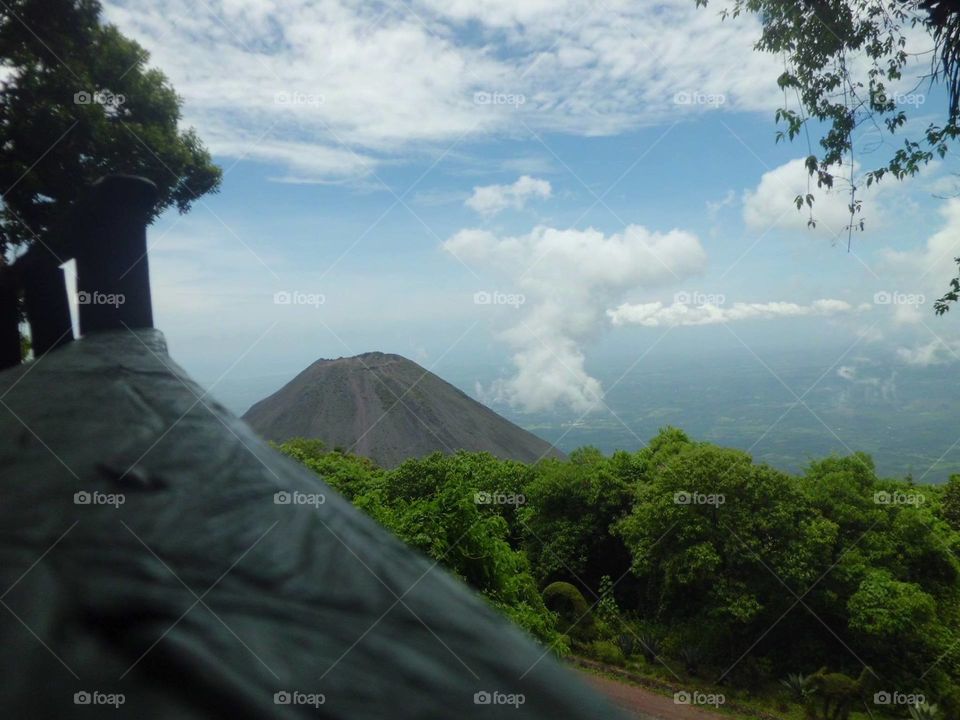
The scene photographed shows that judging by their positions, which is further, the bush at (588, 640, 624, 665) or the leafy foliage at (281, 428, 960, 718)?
the bush at (588, 640, 624, 665)

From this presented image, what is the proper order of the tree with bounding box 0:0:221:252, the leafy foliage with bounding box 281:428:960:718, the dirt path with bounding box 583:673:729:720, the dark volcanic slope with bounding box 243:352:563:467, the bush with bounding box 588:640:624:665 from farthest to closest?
1. the dark volcanic slope with bounding box 243:352:563:467
2. the bush with bounding box 588:640:624:665
3. the leafy foliage with bounding box 281:428:960:718
4. the dirt path with bounding box 583:673:729:720
5. the tree with bounding box 0:0:221:252

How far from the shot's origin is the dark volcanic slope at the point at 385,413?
40594 millimetres

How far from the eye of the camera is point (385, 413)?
43.7 metres

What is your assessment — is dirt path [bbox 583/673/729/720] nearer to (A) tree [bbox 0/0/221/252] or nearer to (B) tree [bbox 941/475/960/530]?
(B) tree [bbox 941/475/960/530]

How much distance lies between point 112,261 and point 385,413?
43474mm

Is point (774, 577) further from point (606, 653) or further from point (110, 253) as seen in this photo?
point (110, 253)

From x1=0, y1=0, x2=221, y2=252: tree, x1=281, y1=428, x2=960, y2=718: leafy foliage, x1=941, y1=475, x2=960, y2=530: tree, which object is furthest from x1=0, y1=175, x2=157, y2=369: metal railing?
x1=941, y1=475, x2=960, y2=530: tree

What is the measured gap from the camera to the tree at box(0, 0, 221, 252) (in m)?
2.61

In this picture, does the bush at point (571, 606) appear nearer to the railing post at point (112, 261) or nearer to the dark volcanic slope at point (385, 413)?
the railing post at point (112, 261)

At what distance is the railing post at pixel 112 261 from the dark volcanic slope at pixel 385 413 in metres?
37.6

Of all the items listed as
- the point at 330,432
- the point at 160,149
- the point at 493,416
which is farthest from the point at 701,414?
the point at 160,149

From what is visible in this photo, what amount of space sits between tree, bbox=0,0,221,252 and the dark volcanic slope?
3429cm

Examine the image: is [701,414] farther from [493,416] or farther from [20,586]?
[20,586]

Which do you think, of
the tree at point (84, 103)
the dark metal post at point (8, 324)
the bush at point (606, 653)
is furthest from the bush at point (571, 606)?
the dark metal post at point (8, 324)
